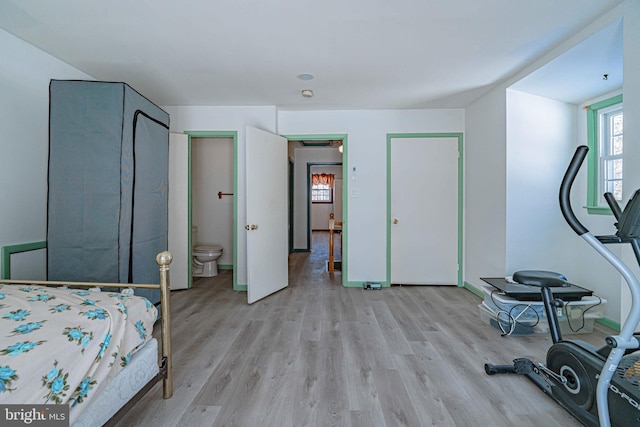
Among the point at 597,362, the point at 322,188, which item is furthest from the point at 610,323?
the point at 322,188

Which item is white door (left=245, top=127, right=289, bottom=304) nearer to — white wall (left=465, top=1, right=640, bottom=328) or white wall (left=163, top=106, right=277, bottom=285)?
white wall (left=163, top=106, right=277, bottom=285)

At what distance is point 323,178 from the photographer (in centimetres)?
1089

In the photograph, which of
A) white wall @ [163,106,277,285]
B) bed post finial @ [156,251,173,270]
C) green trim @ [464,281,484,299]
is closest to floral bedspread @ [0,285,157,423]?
bed post finial @ [156,251,173,270]

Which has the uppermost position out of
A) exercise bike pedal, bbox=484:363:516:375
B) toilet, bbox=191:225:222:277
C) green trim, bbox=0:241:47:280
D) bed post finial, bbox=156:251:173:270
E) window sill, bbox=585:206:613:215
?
window sill, bbox=585:206:613:215

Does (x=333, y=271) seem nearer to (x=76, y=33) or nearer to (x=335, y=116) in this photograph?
(x=335, y=116)

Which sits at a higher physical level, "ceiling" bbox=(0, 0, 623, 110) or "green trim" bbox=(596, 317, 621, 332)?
"ceiling" bbox=(0, 0, 623, 110)

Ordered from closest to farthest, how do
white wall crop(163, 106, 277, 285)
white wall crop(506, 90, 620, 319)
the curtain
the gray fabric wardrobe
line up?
the gray fabric wardrobe, white wall crop(506, 90, 620, 319), white wall crop(163, 106, 277, 285), the curtain

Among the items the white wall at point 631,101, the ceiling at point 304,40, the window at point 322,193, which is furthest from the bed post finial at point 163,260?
the window at point 322,193

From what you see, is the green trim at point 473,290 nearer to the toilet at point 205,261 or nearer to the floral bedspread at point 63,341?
the floral bedspread at point 63,341

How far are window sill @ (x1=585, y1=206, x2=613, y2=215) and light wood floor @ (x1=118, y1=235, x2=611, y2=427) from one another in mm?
1067

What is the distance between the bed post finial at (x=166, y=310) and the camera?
5.40 feet

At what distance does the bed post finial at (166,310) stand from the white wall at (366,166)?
9.01 ft

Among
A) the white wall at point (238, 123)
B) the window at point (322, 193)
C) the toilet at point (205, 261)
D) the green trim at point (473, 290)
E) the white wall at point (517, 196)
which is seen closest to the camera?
the white wall at point (517, 196)

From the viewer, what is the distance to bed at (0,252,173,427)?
1.04 metres
